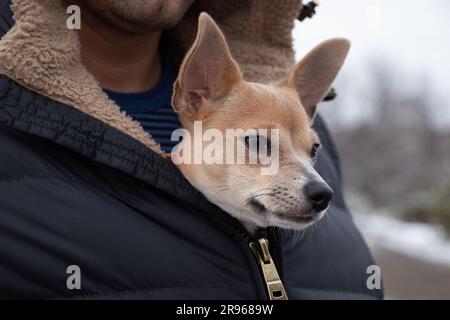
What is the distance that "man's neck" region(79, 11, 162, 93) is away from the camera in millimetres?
2199

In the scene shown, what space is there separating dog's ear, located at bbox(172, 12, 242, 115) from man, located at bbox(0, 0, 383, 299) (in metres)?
0.19

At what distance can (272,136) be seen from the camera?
1990mm

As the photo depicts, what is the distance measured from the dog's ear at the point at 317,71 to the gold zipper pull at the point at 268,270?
68 cm

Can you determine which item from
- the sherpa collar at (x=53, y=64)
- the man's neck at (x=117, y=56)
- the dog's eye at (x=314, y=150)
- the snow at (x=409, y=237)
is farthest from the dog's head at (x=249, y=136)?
the snow at (x=409, y=237)

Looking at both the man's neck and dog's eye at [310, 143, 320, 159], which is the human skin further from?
dog's eye at [310, 143, 320, 159]

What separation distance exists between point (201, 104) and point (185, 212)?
44 centimetres

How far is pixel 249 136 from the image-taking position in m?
1.97

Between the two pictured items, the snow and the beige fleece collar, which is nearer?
the beige fleece collar
